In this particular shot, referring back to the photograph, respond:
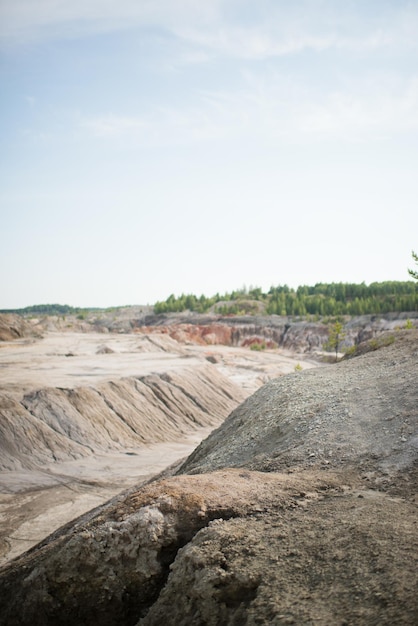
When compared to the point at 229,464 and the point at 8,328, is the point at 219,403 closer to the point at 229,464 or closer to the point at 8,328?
the point at 229,464

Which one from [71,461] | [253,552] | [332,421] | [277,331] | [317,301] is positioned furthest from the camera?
[317,301]

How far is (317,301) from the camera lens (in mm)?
90875

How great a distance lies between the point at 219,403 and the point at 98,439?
990cm

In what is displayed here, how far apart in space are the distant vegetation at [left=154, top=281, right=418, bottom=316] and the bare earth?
35.3 meters

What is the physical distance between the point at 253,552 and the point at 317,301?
88.0 m

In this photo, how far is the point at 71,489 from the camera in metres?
17.9

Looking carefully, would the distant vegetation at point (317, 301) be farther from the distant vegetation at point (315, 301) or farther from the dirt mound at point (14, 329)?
the dirt mound at point (14, 329)

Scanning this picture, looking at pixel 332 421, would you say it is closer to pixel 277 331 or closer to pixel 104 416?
pixel 104 416

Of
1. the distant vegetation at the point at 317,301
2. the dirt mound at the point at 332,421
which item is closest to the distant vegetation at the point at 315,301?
the distant vegetation at the point at 317,301

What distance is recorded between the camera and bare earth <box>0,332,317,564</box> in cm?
1512

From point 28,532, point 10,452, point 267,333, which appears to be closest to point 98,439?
point 10,452

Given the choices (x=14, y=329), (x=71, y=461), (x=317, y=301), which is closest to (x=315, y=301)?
(x=317, y=301)

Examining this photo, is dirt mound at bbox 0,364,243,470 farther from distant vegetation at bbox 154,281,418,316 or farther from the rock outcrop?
distant vegetation at bbox 154,281,418,316

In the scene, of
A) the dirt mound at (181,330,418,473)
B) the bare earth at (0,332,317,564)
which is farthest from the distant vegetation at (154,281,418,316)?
the dirt mound at (181,330,418,473)
